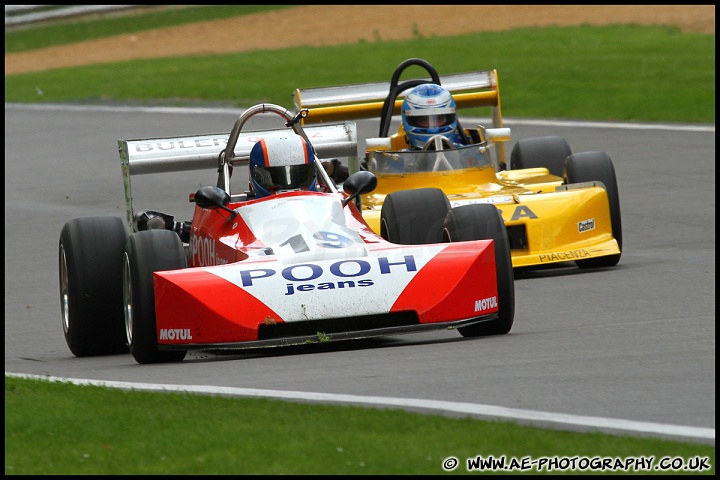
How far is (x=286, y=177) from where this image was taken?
1030cm

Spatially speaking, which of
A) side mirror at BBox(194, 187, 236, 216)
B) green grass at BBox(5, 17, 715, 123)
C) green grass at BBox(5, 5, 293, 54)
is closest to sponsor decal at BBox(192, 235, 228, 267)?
side mirror at BBox(194, 187, 236, 216)

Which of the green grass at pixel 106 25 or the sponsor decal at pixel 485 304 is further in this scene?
the green grass at pixel 106 25

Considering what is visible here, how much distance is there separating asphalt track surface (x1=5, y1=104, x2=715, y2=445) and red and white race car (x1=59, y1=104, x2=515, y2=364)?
175mm

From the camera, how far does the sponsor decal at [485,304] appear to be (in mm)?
9070

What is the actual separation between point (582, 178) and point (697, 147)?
27.1 ft

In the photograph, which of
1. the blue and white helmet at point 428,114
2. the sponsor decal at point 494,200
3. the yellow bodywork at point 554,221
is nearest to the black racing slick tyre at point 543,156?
the blue and white helmet at point 428,114

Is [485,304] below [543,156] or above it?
below

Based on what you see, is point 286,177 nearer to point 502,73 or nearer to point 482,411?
point 482,411

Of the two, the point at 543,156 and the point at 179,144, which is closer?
the point at 179,144

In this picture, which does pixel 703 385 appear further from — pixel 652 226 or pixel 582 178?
pixel 652 226

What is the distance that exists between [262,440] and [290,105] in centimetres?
2353

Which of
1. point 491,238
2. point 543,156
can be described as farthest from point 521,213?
point 543,156

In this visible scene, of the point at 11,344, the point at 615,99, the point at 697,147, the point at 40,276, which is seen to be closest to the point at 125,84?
the point at 615,99

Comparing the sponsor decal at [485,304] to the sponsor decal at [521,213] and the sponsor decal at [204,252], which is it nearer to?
the sponsor decal at [204,252]
